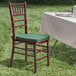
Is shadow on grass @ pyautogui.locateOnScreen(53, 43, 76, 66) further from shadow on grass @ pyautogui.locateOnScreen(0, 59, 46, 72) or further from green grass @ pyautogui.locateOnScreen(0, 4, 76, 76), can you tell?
shadow on grass @ pyautogui.locateOnScreen(0, 59, 46, 72)

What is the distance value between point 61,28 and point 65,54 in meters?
1.21

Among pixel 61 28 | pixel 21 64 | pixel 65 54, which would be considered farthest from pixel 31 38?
pixel 65 54

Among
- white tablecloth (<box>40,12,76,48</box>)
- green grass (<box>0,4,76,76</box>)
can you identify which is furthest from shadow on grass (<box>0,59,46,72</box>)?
white tablecloth (<box>40,12,76,48</box>)

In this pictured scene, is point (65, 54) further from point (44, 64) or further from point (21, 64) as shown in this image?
point (21, 64)

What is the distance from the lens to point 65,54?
4887 mm

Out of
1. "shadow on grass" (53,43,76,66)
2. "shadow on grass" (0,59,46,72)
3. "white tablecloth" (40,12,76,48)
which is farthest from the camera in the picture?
"shadow on grass" (53,43,76,66)

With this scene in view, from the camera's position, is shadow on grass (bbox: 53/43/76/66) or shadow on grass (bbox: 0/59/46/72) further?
shadow on grass (bbox: 53/43/76/66)

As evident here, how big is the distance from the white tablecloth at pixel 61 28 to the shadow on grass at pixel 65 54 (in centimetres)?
67

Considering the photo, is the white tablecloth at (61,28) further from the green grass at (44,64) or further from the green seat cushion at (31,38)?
the green grass at (44,64)

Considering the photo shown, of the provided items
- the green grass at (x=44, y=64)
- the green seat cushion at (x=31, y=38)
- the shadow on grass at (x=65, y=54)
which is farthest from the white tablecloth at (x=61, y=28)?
the shadow on grass at (x=65, y=54)

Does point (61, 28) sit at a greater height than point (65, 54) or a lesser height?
greater

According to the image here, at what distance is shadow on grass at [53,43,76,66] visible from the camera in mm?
4535

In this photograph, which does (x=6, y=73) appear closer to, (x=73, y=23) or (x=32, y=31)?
Result: (x=73, y=23)

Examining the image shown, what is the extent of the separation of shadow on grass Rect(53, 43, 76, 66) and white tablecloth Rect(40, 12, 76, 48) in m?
0.67
